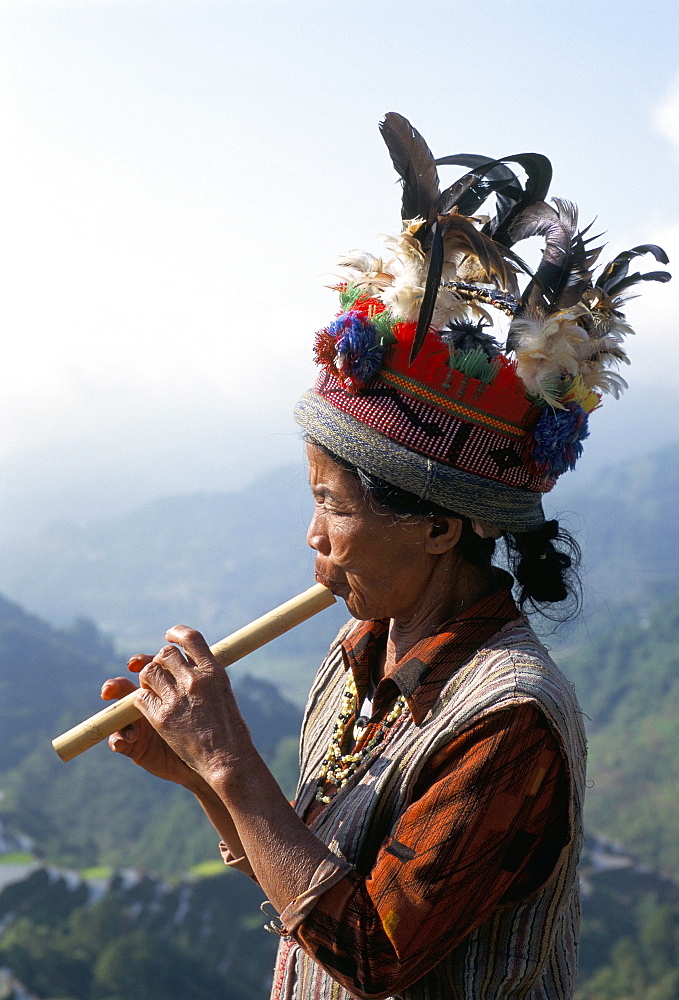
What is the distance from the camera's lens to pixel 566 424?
76.9 inches

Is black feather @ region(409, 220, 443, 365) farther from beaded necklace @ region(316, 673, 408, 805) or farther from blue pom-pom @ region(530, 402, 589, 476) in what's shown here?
beaded necklace @ region(316, 673, 408, 805)

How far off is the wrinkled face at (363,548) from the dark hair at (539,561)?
0.23ft

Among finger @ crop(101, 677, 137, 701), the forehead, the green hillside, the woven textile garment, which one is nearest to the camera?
the woven textile garment

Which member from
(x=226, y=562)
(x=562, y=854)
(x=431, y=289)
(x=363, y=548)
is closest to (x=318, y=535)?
(x=363, y=548)

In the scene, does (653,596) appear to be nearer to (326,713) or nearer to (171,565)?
(171,565)

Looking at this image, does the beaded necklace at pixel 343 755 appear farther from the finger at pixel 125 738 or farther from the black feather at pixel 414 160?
the black feather at pixel 414 160

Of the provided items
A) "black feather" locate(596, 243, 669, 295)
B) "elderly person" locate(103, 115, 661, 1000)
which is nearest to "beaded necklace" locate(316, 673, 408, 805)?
"elderly person" locate(103, 115, 661, 1000)

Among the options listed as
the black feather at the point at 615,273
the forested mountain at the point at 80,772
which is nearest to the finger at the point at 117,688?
the black feather at the point at 615,273

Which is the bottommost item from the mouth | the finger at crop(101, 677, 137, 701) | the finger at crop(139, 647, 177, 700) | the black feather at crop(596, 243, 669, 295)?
the finger at crop(101, 677, 137, 701)

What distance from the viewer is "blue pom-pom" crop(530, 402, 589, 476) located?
1.95 metres

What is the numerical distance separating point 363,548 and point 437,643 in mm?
257

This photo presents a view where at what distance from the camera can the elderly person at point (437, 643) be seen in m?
1.68

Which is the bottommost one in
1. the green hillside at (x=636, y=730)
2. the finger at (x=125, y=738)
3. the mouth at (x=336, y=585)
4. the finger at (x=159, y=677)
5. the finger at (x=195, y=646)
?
the green hillside at (x=636, y=730)

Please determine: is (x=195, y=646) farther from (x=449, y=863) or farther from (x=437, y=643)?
(x=449, y=863)
